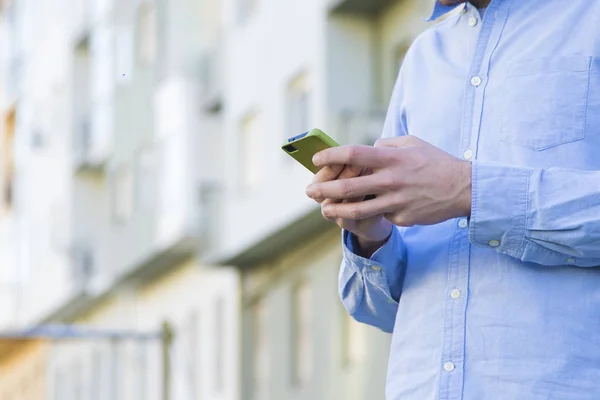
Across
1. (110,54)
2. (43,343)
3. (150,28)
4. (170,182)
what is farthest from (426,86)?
(43,343)

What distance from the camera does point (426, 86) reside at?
128 inches

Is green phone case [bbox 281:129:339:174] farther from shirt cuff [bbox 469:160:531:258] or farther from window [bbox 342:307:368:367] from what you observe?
window [bbox 342:307:368:367]

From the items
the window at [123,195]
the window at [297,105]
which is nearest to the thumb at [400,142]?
the window at [297,105]

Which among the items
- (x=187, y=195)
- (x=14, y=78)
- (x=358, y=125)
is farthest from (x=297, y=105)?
(x=14, y=78)

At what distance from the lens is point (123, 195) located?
120 ft

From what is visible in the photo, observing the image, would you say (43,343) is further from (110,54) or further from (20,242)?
(110,54)

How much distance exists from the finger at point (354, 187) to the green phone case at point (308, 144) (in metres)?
0.07

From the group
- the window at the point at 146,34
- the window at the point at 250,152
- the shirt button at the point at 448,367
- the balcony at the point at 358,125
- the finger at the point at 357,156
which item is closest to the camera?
Answer: the finger at the point at 357,156

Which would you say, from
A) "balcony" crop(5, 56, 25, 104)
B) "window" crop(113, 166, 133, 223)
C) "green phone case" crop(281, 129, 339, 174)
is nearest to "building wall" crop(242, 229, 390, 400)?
"window" crop(113, 166, 133, 223)

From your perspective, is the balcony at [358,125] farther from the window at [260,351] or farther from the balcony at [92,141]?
the balcony at [92,141]

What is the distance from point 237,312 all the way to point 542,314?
982 inches

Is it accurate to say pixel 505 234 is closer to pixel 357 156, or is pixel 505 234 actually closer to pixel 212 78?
pixel 357 156

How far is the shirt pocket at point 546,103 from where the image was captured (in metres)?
2.99

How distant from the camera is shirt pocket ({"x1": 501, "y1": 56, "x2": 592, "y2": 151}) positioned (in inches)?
118
